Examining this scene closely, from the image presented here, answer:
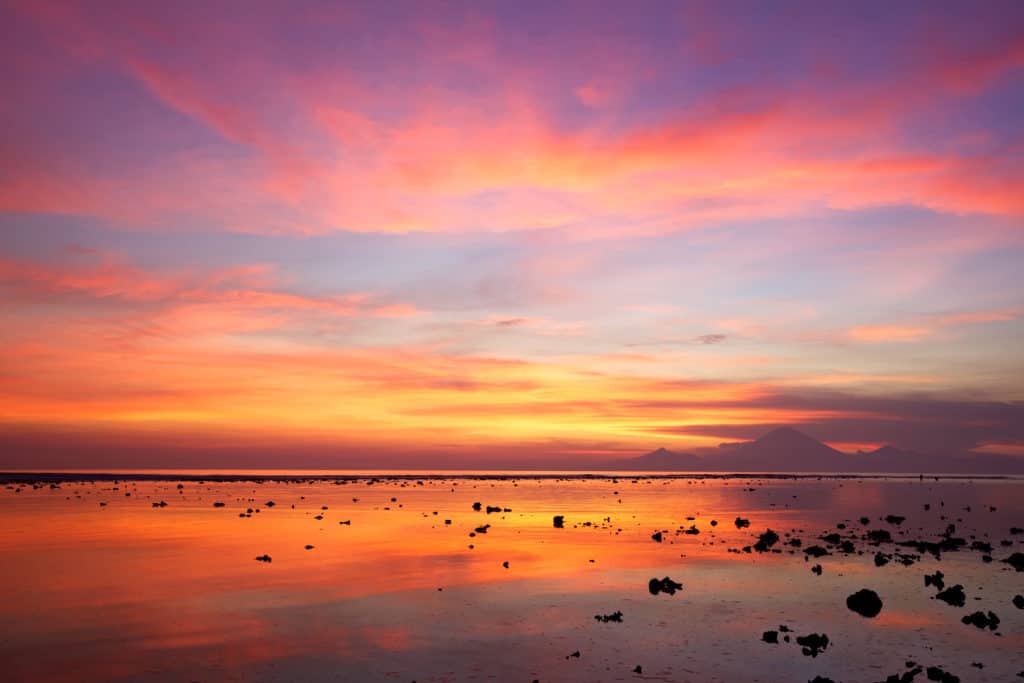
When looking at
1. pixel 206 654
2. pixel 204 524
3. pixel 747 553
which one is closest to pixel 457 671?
pixel 206 654

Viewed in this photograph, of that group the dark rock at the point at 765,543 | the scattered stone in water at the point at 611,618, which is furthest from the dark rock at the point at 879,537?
the scattered stone in water at the point at 611,618

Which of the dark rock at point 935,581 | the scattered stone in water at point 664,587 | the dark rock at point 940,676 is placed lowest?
the dark rock at point 940,676

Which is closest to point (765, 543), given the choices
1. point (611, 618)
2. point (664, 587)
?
point (664, 587)

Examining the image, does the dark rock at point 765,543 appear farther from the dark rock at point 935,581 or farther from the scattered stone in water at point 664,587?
the scattered stone in water at point 664,587

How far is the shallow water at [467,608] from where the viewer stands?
26672 millimetres

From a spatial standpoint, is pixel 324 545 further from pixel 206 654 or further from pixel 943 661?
pixel 943 661

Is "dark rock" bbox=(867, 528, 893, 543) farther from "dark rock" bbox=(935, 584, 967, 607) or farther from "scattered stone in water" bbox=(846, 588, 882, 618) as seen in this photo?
"scattered stone in water" bbox=(846, 588, 882, 618)

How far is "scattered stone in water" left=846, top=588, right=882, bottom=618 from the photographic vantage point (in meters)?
35.2

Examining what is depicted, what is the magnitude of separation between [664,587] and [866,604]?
977 cm

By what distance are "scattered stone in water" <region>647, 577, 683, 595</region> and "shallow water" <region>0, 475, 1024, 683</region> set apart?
914 millimetres

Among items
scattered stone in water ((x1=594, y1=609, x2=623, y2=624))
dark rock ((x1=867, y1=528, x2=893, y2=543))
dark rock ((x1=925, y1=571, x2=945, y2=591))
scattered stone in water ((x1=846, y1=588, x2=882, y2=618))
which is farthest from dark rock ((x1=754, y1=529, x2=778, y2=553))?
scattered stone in water ((x1=594, y1=609, x2=623, y2=624))

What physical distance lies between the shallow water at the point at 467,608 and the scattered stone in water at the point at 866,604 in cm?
70

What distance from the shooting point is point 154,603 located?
122 feet

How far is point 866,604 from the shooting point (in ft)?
116
